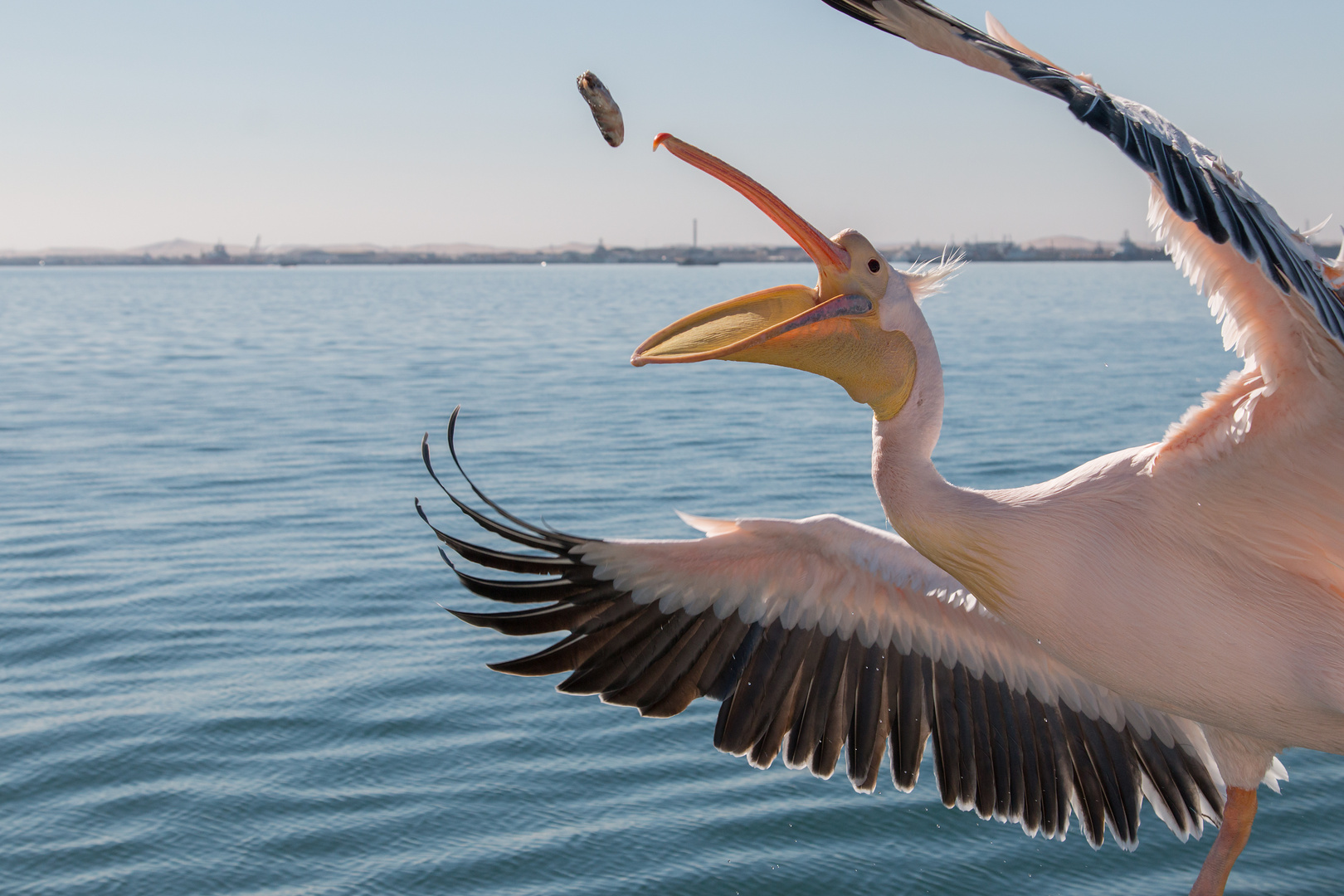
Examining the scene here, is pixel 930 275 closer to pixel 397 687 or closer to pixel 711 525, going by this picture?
pixel 711 525

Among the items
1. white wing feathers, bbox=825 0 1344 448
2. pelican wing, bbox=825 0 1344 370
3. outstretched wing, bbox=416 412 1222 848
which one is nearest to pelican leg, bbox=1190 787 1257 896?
outstretched wing, bbox=416 412 1222 848

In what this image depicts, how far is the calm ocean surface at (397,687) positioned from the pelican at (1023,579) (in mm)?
742

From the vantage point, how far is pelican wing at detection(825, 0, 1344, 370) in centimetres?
222

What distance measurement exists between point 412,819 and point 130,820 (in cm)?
108

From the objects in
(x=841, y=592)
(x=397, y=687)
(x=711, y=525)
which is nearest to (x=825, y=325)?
(x=711, y=525)

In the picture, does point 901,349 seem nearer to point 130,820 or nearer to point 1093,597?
point 1093,597

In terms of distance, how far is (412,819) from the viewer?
15.5ft

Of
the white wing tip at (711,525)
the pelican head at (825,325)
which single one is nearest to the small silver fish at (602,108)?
the pelican head at (825,325)

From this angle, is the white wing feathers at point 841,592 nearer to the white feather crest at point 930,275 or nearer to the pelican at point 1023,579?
the pelican at point 1023,579

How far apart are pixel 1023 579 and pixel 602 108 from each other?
1901mm

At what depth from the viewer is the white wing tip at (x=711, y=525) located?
3766 mm

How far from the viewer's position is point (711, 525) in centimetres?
384

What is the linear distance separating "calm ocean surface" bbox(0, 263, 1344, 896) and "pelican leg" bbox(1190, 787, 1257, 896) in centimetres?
91

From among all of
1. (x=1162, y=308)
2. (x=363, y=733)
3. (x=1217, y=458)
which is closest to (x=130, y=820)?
(x=363, y=733)
